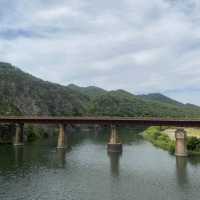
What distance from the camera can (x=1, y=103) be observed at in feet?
550

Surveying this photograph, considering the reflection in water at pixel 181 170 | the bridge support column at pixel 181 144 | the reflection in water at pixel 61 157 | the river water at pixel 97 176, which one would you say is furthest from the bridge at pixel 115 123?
the reflection in water at pixel 61 157

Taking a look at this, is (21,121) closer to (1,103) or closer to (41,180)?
(1,103)

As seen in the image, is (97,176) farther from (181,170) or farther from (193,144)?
(193,144)

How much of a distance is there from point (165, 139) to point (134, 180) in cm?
6680

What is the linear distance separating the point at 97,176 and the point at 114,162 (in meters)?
18.7

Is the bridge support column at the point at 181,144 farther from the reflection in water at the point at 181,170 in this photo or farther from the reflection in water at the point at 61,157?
the reflection in water at the point at 61,157

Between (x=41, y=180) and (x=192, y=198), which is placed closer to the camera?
(x=192, y=198)

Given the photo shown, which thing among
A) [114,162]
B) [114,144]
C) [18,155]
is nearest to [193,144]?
[114,144]

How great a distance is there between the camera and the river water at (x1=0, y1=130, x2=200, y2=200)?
55.8m

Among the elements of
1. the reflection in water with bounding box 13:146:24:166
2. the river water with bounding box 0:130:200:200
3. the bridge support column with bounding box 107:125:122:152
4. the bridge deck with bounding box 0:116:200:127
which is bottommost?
the river water with bounding box 0:130:200:200

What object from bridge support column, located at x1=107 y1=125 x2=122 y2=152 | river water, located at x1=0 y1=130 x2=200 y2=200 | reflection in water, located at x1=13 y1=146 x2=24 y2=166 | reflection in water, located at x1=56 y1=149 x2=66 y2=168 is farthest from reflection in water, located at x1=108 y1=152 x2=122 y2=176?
reflection in water, located at x1=13 y1=146 x2=24 y2=166

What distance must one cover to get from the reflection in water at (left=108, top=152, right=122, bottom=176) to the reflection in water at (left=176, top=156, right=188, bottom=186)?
40.9 ft

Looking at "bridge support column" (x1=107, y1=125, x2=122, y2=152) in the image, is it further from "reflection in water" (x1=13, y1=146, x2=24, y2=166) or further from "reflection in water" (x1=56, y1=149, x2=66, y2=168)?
"reflection in water" (x1=13, y1=146, x2=24, y2=166)

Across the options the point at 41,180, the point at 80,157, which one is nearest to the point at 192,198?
the point at 41,180
